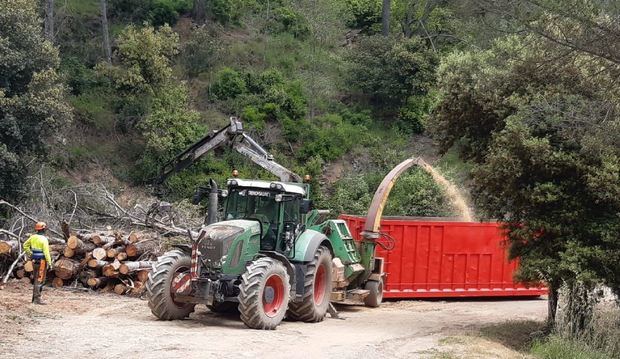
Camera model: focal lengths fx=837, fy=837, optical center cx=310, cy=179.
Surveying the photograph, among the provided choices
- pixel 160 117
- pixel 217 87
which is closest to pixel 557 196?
pixel 160 117

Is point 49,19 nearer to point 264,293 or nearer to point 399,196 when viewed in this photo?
point 399,196

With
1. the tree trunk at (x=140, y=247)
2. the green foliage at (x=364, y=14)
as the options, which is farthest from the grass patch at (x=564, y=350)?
the green foliage at (x=364, y=14)

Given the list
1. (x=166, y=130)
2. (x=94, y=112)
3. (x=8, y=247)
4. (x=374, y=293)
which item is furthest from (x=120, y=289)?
A: (x=94, y=112)

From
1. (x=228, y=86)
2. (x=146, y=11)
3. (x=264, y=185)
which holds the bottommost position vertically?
(x=264, y=185)

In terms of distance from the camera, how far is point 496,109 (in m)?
16.5

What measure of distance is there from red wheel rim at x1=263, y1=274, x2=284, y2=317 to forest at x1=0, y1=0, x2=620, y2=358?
14.5ft

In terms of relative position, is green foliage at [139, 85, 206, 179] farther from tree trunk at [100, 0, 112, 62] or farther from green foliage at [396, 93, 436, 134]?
green foliage at [396, 93, 436, 134]

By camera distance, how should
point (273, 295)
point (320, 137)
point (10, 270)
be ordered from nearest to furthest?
point (273, 295)
point (10, 270)
point (320, 137)

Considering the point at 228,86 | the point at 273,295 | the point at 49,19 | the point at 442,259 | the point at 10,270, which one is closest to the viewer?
the point at 273,295

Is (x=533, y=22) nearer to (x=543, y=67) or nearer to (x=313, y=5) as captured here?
(x=543, y=67)

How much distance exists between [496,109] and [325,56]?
2977 centimetres

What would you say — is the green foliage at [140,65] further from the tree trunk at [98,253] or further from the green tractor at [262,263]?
the green tractor at [262,263]

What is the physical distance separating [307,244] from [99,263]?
226 inches

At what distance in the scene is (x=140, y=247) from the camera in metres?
20.3
